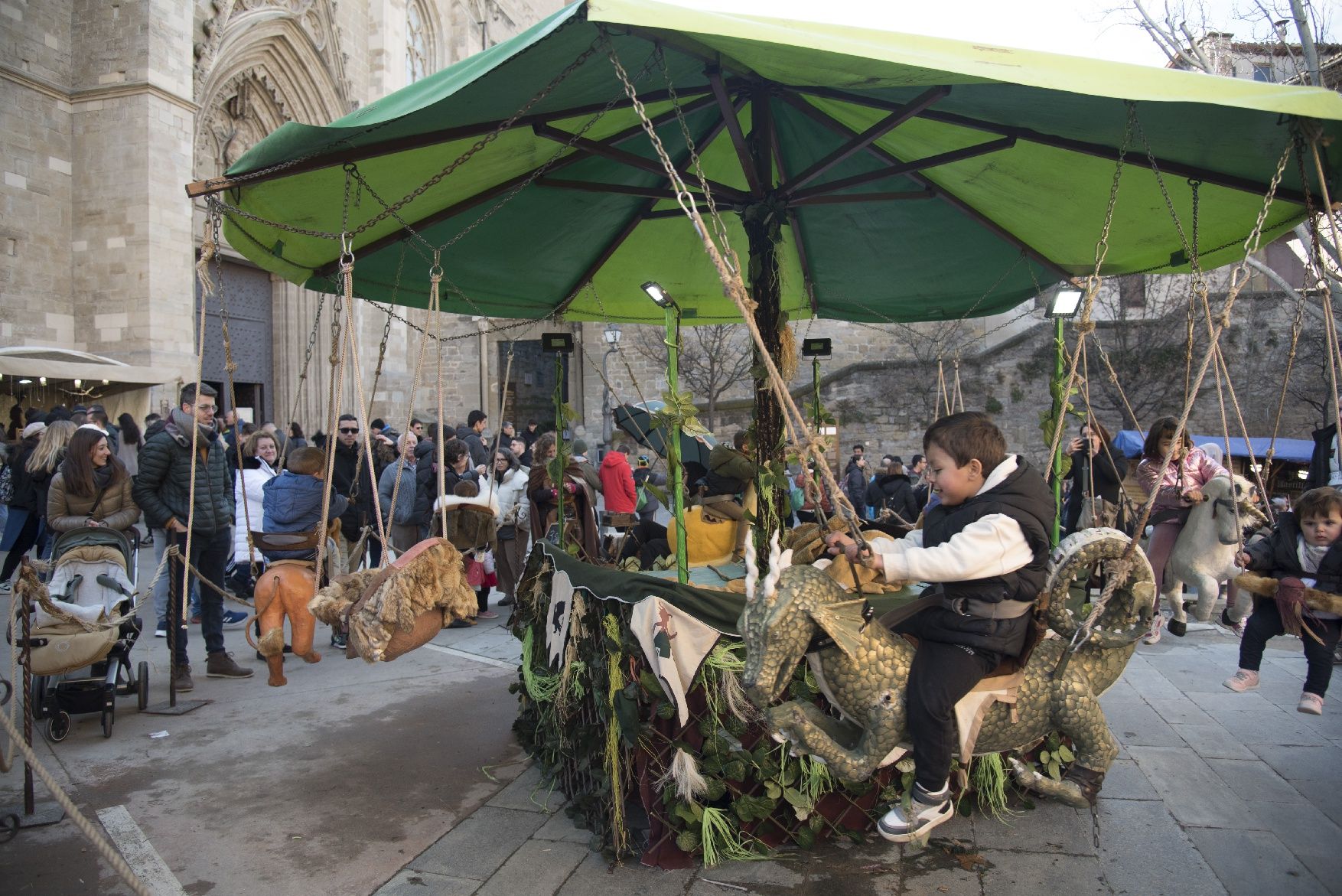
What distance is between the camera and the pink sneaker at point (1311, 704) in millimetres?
4805

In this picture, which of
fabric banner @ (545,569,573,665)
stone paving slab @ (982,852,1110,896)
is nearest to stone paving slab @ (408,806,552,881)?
fabric banner @ (545,569,573,665)

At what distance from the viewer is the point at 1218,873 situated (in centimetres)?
338

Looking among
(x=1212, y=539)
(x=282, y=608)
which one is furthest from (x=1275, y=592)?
(x=282, y=608)

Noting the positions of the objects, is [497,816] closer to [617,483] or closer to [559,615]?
[559,615]

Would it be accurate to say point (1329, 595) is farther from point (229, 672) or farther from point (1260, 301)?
point (1260, 301)

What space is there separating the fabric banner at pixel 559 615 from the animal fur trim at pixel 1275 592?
3.40 meters

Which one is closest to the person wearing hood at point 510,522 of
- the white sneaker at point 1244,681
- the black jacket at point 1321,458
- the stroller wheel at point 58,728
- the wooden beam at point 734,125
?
the stroller wheel at point 58,728

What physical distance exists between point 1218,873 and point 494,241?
512 centimetres

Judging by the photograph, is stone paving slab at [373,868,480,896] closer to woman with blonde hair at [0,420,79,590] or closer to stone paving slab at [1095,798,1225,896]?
stone paving slab at [1095,798,1225,896]

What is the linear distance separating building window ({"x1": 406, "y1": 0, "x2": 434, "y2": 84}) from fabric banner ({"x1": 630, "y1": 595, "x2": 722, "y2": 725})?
23.7 meters

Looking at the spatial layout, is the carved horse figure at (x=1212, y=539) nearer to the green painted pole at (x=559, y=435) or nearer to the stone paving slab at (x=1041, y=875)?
Result: the stone paving slab at (x=1041, y=875)

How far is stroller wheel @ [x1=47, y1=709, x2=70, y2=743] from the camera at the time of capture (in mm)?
5008

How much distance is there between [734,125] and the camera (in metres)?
3.98

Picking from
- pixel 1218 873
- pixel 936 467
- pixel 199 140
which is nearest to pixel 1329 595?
pixel 1218 873
